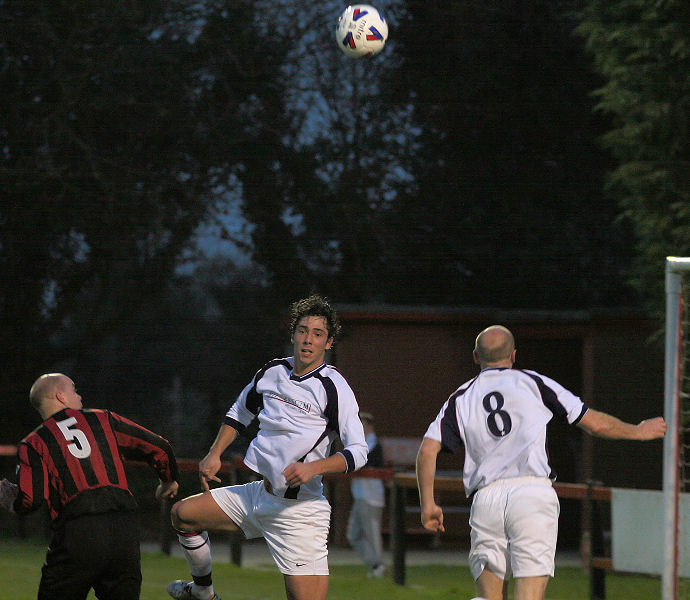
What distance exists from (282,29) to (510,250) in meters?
6.17

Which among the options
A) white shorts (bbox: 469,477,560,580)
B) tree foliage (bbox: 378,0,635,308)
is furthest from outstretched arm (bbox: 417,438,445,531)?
tree foliage (bbox: 378,0,635,308)

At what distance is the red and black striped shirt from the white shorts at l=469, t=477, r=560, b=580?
185 centimetres

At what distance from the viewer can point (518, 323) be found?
17.4 m

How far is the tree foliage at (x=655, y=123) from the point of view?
14531 millimetres

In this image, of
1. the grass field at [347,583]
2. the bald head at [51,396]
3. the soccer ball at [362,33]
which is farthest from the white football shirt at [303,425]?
the soccer ball at [362,33]

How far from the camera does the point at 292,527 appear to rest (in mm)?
7125

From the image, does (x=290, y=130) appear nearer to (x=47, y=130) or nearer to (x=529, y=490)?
(x=47, y=130)

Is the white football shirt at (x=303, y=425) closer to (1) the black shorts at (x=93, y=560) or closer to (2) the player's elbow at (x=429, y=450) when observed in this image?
(2) the player's elbow at (x=429, y=450)

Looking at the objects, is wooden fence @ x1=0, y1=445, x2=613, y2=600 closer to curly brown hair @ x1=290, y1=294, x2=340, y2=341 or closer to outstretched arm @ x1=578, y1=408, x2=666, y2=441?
outstretched arm @ x1=578, y1=408, x2=666, y2=441

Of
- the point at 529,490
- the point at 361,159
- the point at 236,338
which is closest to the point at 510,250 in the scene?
the point at 361,159

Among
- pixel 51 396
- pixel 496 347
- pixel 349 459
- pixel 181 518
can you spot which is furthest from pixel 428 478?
pixel 51 396

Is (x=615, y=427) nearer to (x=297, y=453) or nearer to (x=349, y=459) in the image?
(x=349, y=459)

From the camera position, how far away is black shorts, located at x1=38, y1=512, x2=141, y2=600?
244 inches

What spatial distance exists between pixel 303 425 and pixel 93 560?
146 centimetres
